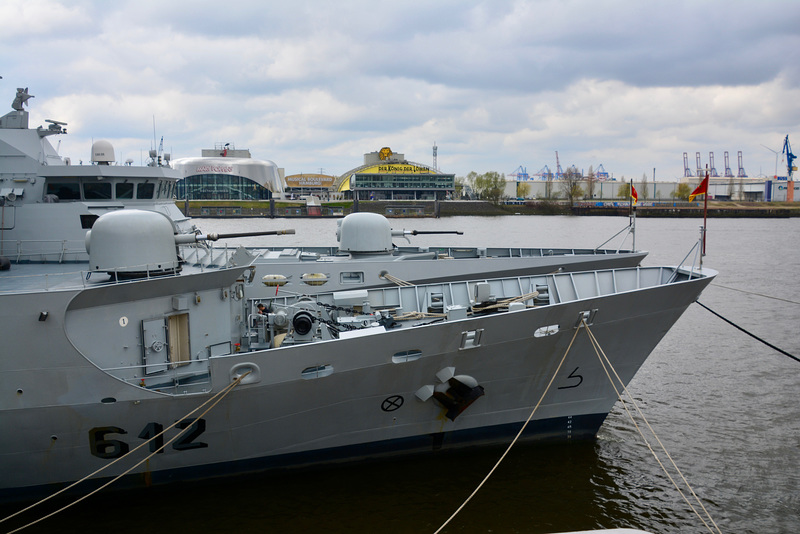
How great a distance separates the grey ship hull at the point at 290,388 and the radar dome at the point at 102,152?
510cm

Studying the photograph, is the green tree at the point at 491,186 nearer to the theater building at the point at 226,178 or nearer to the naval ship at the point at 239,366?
the theater building at the point at 226,178

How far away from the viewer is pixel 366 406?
10.4 m

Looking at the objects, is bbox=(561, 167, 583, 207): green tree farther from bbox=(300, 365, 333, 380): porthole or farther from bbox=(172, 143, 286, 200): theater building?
bbox=(300, 365, 333, 380): porthole

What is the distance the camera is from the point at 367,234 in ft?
62.3

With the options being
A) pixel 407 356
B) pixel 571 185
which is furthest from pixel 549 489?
pixel 571 185

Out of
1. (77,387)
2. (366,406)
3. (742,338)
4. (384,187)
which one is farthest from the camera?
(384,187)

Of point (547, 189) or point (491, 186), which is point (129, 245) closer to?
point (491, 186)

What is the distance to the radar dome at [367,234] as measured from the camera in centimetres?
1900

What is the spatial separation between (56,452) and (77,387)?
47.5 inches

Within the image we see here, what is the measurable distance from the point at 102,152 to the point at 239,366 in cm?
708

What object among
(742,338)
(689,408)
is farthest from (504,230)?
(689,408)

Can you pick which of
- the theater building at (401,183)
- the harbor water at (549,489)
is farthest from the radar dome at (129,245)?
the theater building at (401,183)

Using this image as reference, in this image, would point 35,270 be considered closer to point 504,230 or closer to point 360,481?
point 360,481

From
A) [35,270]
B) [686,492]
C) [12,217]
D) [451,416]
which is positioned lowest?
[686,492]
